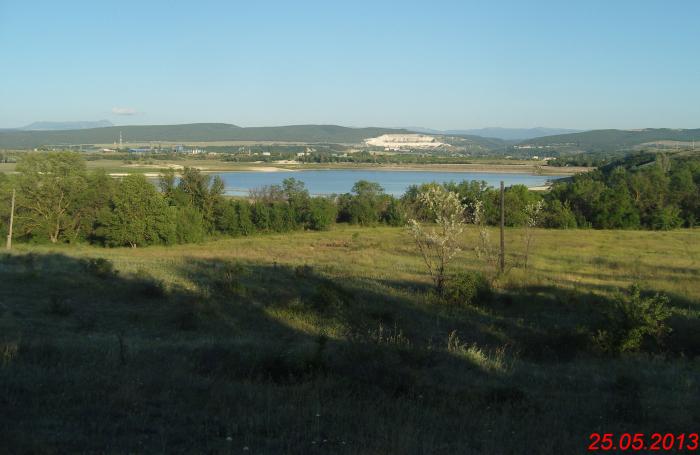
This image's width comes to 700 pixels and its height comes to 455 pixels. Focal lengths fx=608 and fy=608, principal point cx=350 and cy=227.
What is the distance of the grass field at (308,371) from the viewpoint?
500 centimetres

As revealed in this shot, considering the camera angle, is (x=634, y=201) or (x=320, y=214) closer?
(x=320, y=214)

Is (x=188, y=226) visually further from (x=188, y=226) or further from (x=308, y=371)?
(x=308, y=371)

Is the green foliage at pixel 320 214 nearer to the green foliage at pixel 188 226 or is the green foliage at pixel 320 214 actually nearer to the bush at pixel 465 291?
the green foliage at pixel 188 226

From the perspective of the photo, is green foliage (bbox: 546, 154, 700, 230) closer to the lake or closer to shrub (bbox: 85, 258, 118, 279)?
the lake

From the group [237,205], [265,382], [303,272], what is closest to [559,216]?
[237,205]

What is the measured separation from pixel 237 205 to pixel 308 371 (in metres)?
56.0

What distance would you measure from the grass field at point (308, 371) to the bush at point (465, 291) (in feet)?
1.00

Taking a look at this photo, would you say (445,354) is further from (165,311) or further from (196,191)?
(196,191)

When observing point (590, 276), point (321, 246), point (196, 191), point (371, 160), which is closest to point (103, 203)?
point (196, 191)
